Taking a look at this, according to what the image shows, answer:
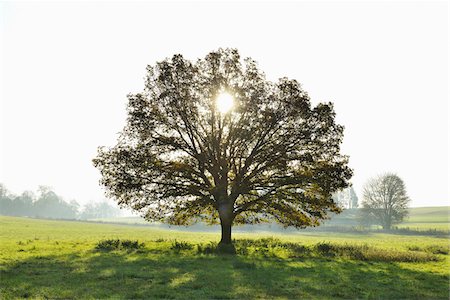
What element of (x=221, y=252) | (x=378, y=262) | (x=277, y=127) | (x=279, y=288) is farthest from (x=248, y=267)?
(x=277, y=127)

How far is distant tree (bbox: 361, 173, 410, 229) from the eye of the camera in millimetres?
91688

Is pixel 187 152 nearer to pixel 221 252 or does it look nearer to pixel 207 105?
pixel 207 105

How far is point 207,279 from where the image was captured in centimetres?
1669

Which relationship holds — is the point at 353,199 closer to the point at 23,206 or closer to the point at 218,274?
the point at 23,206

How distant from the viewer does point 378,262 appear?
80.3ft

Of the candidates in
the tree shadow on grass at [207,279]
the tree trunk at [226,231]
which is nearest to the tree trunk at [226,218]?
the tree trunk at [226,231]

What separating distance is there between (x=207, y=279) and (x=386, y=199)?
290 feet

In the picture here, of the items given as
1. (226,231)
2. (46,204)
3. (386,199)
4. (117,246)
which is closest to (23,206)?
(46,204)

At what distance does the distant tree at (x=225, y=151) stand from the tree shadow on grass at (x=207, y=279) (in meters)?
6.88

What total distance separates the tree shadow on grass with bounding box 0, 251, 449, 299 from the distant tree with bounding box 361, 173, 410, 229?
76.1 meters

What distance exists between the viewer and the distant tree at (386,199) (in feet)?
301

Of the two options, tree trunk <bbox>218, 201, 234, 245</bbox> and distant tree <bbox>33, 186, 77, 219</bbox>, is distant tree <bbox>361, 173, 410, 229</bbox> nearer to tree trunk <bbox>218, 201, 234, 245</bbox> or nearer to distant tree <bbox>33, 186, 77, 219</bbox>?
tree trunk <bbox>218, 201, 234, 245</bbox>

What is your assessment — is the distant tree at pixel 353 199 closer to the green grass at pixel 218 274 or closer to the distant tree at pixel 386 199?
the distant tree at pixel 386 199

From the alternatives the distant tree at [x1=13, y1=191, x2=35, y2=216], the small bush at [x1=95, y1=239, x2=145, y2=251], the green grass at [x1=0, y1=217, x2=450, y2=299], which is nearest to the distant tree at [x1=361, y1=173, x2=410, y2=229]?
the green grass at [x1=0, y1=217, x2=450, y2=299]
